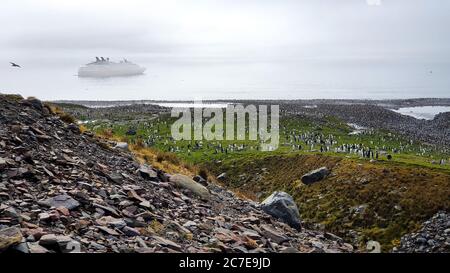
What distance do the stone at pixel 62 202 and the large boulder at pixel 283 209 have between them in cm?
1064

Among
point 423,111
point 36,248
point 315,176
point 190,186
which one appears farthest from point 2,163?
point 423,111

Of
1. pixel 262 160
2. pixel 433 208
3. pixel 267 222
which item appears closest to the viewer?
pixel 267 222

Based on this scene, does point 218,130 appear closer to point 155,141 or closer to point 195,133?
point 195,133

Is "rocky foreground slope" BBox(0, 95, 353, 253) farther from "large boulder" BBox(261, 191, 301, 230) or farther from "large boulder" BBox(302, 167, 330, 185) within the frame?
"large boulder" BBox(302, 167, 330, 185)

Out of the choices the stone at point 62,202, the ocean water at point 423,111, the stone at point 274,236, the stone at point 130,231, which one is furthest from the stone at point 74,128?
the ocean water at point 423,111

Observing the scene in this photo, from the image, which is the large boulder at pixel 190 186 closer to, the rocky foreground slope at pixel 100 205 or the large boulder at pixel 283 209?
the rocky foreground slope at pixel 100 205

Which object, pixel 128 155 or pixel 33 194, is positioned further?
pixel 128 155

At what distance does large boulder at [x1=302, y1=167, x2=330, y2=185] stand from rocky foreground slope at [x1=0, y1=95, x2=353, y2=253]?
23.0m

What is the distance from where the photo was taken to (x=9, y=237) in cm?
950

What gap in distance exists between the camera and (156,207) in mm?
15352

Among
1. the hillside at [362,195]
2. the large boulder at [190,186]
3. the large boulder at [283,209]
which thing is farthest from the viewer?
the hillside at [362,195]

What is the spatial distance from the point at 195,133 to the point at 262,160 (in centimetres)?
3166

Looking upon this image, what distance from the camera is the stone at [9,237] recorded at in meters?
9.29

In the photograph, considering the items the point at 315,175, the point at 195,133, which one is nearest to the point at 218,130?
the point at 195,133
